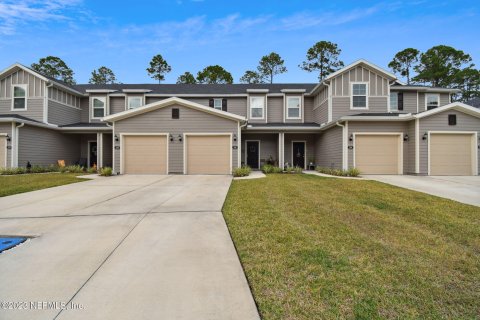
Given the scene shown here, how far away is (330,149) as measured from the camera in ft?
49.1

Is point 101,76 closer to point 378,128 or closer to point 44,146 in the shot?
point 44,146

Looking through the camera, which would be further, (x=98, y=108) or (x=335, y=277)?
(x=98, y=108)

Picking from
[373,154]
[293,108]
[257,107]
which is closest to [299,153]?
[293,108]

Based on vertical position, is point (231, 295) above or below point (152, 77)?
below

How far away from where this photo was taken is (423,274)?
2639 mm

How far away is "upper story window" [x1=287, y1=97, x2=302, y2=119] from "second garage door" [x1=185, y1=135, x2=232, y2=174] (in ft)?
21.4

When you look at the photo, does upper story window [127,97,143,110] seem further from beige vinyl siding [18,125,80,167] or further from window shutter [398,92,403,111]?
window shutter [398,92,403,111]

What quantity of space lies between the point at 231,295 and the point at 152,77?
37.4 m

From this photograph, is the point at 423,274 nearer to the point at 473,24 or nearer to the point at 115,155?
the point at 115,155

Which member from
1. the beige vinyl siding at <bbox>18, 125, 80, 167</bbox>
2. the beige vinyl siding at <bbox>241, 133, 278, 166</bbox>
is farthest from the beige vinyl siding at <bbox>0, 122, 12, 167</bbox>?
the beige vinyl siding at <bbox>241, 133, 278, 166</bbox>

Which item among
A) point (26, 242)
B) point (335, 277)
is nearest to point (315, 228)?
point (335, 277)

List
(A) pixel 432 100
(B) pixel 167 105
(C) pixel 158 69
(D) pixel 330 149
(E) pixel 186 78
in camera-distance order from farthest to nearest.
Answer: (E) pixel 186 78
(C) pixel 158 69
(A) pixel 432 100
(D) pixel 330 149
(B) pixel 167 105

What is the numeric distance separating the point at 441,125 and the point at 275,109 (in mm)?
9701

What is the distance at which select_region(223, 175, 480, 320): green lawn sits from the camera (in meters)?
2.11
